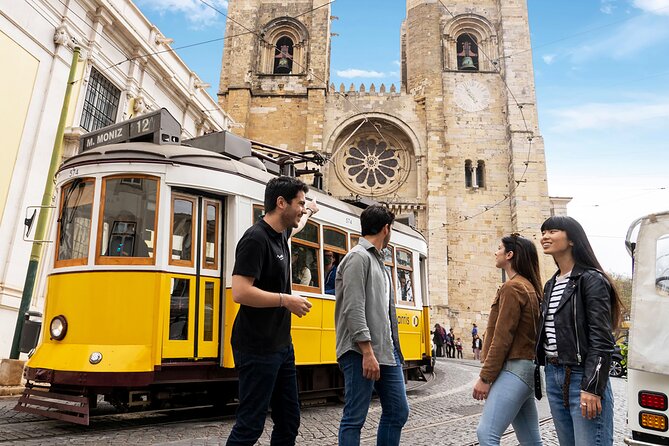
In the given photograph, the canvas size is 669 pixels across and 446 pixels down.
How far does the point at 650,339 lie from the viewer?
243 cm

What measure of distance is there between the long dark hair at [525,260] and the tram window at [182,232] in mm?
3481

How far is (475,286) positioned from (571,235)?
2105 centimetres

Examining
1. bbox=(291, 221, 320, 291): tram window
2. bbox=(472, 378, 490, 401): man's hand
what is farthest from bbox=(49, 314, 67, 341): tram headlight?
bbox=(472, 378, 490, 401): man's hand

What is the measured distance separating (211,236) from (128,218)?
89 cm

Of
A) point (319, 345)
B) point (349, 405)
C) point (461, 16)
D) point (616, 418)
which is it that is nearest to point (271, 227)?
point (349, 405)

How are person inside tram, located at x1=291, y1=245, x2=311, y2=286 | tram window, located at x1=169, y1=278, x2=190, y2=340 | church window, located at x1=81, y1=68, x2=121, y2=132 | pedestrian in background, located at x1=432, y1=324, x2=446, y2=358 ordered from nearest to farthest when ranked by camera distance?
tram window, located at x1=169, y1=278, x2=190, y2=340 → person inside tram, located at x1=291, y1=245, x2=311, y2=286 → church window, located at x1=81, y1=68, x2=121, y2=132 → pedestrian in background, located at x1=432, y1=324, x2=446, y2=358

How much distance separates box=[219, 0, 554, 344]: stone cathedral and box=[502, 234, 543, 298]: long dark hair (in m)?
19.5

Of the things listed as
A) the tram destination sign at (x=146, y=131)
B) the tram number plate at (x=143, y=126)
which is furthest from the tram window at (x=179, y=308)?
the tram number plate at (x=143, y=126)

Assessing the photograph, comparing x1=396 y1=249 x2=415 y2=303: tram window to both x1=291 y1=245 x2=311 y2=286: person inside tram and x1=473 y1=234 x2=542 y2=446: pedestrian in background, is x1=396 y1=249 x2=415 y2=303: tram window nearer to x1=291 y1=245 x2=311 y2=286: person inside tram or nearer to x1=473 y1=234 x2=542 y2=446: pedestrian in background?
x1=291 y1=245 x2=311 y2=286: person inside tram

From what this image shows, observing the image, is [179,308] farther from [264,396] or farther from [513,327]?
[513,327]

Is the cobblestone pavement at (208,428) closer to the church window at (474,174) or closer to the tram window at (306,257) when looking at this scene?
the tram window at (306,257)

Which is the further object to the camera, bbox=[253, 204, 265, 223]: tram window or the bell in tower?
the bell in tower

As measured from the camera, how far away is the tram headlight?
4.98 metres

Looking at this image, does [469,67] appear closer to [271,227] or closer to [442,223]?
[442,223]
